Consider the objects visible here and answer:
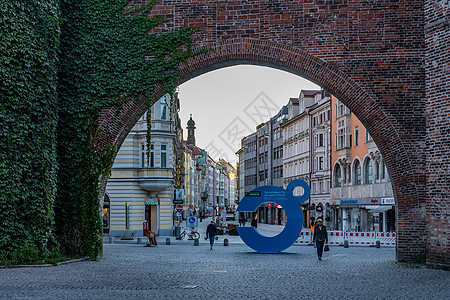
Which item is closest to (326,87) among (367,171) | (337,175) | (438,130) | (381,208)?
(438,130)

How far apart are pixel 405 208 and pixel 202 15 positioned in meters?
8.01

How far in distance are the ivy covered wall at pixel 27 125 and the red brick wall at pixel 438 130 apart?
33.6 feet

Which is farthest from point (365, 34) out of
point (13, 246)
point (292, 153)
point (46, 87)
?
point (292, 153)

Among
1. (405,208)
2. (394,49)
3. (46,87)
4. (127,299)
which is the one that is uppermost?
(394,49)

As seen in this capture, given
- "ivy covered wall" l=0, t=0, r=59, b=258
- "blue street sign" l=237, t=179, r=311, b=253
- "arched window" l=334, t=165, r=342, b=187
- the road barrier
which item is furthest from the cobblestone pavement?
"arched window" l=334, t=165, r=342, b=187

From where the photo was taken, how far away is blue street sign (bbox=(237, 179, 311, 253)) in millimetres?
25688

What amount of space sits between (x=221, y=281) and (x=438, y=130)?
7122 mm

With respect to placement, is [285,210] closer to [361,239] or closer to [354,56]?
[354,56]

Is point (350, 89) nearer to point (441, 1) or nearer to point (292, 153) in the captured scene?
point (441, 1)

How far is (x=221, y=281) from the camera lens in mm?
14383

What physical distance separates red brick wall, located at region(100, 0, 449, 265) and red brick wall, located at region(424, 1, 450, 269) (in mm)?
1211

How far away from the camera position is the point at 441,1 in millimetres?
17219

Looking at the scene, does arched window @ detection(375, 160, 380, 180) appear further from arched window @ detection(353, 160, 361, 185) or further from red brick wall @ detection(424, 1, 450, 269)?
red brick wall @ detection(424, 1, 450, 269)

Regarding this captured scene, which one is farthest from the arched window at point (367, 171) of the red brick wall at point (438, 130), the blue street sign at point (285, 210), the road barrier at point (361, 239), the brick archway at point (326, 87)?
the red brick wall at point (438, 130)
